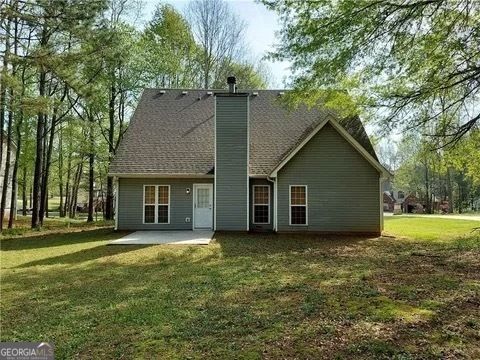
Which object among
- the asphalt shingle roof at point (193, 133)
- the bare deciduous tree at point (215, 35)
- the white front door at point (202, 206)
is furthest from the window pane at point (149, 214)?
the bare deciduous tree at point (215, 35)

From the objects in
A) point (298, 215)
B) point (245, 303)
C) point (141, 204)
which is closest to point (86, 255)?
point (141, 204)

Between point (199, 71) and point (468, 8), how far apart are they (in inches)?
843

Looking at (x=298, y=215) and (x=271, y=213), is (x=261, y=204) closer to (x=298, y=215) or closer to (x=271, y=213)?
(x=271, y=213)

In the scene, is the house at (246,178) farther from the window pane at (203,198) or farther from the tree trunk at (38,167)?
the tree trunk at (38,167)

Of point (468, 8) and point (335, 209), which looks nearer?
point (468, 8)

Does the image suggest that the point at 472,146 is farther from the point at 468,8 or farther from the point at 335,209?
the point at 335,209

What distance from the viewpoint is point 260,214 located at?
15258mm

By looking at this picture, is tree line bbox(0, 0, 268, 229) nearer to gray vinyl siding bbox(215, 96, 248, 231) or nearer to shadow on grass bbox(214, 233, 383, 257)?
gray vinyl siding bbox(215, 96, 248, 231)

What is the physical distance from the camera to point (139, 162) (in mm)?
→ 15312

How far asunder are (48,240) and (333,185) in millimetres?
10714

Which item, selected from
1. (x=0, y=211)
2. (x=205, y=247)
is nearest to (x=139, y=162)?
(x=205, y=247)

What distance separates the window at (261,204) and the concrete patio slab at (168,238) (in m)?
2.01

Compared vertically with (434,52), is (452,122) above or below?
below

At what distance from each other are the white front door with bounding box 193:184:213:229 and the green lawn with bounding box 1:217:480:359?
4687mm
